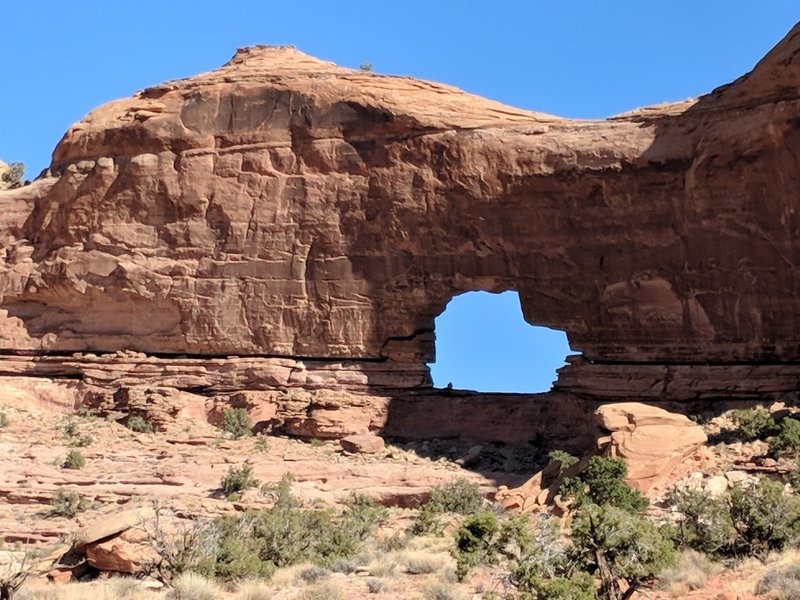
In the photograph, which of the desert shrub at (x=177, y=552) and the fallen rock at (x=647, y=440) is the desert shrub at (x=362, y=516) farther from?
the fallen rock at (x=647, y=440)

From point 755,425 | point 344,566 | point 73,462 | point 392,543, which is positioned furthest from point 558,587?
point 73,462

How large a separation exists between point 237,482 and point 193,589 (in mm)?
9745

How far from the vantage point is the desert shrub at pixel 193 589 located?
13148 millimetres

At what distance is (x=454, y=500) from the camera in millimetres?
22469

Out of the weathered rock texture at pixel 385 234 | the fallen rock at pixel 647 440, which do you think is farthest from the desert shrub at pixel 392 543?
the weathered rock texture at pixel 385 234

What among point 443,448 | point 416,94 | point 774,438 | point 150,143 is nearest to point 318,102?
point 416,94

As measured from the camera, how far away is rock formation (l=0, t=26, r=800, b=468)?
2738 cm

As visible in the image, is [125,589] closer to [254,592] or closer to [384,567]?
[254,592]

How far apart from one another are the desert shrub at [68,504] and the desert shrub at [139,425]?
697cm

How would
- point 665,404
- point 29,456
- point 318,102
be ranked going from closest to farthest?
1. point 29,456
2. point 665,404
3. point 318,102

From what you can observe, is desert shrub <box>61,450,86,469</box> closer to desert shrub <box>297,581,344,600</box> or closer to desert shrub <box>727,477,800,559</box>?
desert shrub <box>297,581,344,600</box>

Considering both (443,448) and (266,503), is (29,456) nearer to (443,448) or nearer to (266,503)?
(266,503)

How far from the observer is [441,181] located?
99.2ft

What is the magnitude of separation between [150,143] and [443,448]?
1333 cm
